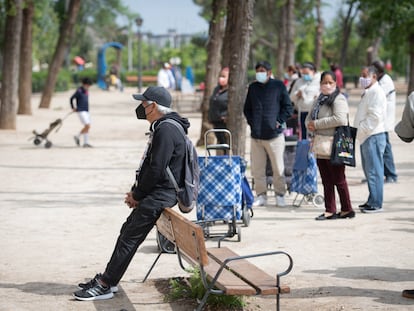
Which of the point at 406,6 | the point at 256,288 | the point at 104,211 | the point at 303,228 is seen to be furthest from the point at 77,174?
the point at 406,6

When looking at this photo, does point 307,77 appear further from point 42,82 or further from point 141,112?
point 42,82

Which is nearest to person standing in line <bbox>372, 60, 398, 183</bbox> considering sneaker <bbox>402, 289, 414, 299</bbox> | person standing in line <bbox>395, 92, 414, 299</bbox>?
person standing in line <bbox>395, 92, 414, 299</bbox>

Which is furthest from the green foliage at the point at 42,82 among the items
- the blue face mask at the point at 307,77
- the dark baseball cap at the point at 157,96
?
the dark baseball cap at the point at 157,96

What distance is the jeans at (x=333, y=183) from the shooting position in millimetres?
11719

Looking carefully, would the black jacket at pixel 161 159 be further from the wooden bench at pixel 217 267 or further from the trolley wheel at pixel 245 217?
the trolley wheel at pixel 245 217

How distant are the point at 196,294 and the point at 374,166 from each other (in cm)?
520

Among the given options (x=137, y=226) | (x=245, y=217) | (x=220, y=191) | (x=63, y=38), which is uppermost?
(x=63, y=38)

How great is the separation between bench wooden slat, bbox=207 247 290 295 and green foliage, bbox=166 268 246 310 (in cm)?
22

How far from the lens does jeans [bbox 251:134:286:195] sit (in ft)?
42.3

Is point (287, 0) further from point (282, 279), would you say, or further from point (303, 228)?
point (282, 279)

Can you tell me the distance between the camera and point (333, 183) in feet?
38.7

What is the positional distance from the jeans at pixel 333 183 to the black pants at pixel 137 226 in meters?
4.43

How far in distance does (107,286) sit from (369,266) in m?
2.58

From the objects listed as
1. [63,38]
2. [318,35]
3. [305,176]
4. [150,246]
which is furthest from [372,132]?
[318,35]
